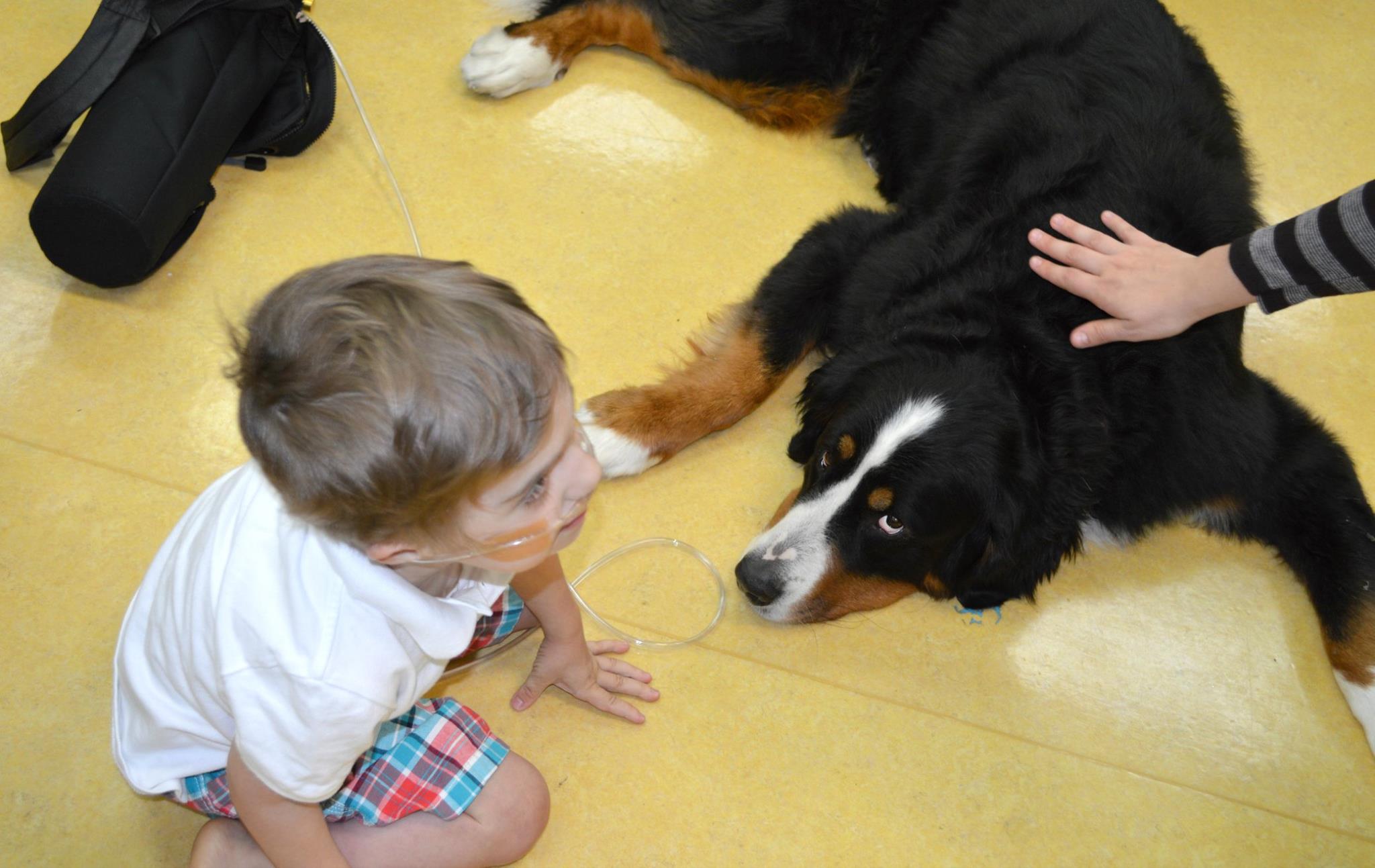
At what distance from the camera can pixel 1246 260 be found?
1.84 m

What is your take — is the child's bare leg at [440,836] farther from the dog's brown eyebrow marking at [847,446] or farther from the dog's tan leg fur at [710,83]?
the dog's tan leg fur at [710,83]

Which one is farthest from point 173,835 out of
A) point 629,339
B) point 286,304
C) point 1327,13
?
point 1327,13

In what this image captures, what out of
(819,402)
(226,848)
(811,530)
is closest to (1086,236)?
(819,402)

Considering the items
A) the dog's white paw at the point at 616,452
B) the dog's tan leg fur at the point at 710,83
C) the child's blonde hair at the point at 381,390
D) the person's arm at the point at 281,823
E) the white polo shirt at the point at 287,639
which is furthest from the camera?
the dog's tan leg fur at the point at 710,83

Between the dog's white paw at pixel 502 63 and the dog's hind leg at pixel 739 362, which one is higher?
the dog's white paw at pixel 502 63

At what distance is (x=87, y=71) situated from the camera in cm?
229

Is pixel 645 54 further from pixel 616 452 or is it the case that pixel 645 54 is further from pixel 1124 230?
pixel 1124 230

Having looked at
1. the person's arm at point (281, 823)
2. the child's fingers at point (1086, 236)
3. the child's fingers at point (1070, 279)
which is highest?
the child's fingers at point (1086, 236)

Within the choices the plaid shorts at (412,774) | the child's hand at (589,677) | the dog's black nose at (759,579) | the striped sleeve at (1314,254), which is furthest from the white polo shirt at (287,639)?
the striped sleeve at (1314,254)

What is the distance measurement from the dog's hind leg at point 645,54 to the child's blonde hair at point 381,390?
5.82 ft

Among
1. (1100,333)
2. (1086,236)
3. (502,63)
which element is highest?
(1086,236)

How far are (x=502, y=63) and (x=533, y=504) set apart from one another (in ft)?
5.82

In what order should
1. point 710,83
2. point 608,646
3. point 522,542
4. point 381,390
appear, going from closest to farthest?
point 381,390, point 522,542, point 608,646, point 710,83

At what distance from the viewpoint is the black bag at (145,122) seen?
7.19 feet
